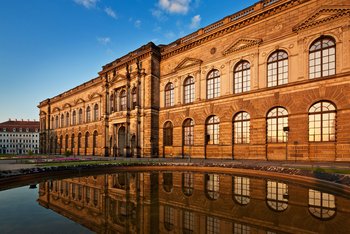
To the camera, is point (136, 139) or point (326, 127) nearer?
point (326, 127)

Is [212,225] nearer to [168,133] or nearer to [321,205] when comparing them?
[321,205]

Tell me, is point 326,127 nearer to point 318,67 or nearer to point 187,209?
point 318,67

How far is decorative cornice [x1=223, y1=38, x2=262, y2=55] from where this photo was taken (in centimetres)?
2164

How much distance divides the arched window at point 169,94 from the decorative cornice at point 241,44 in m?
9.00

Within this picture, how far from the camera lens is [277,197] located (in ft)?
25.5

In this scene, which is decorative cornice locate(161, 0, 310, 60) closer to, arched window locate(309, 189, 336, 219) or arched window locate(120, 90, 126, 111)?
arched window locate(120, 90, 126, 111)

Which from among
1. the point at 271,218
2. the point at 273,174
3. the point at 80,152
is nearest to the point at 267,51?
the point at 273,174

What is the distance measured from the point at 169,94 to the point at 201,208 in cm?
2406

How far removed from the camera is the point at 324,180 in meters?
9.52

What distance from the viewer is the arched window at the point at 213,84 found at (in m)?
24.9

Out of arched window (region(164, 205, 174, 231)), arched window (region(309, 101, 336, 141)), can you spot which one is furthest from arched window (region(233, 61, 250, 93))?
arched window (region(164, 205, 174, 231))

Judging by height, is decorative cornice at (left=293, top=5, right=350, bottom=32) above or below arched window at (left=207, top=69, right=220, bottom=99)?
above

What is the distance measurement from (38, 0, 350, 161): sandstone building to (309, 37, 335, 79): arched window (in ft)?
0.23

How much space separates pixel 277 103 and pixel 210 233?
59.1ft
